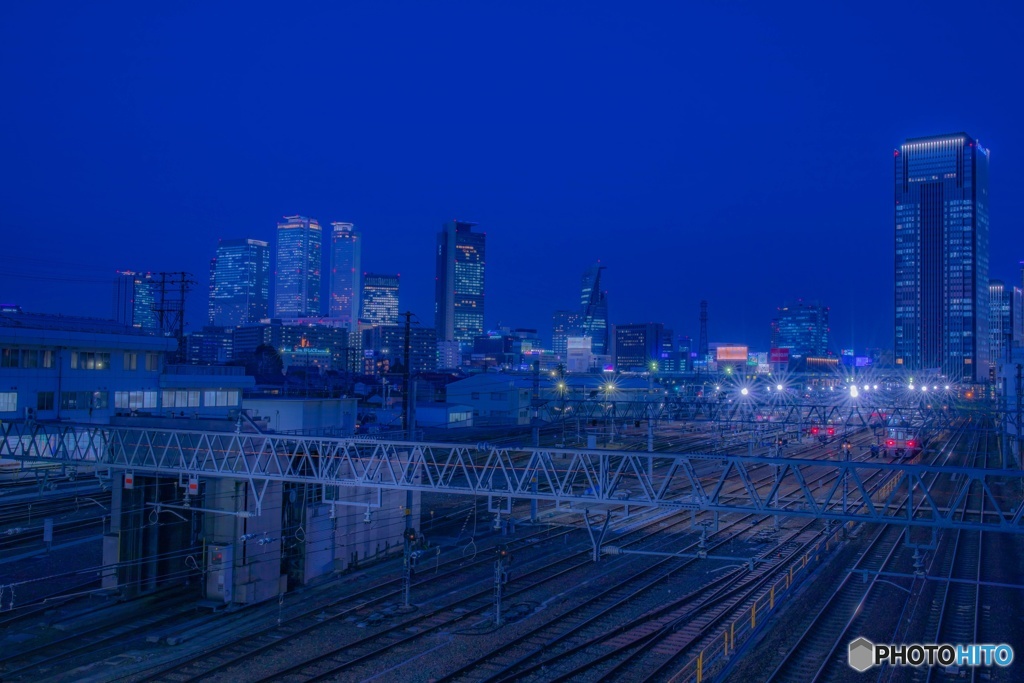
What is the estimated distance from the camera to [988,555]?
2094cm

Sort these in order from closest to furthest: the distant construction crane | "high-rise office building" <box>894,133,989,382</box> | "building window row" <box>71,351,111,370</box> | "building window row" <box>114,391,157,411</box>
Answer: "building window row" <box>71,351,111,370</box>
"building window row" <box>114,391,157,411</box>
"high-rise office building" <box>894,133,989,382</box>
the distant construction crane

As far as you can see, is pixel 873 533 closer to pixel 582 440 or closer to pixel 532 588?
pixel 532 588

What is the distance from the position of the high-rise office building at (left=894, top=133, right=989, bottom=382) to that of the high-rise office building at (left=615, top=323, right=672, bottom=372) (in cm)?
5669

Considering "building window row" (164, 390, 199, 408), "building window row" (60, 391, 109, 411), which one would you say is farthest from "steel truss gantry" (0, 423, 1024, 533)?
"building window row" (164, 390, 199, 408)

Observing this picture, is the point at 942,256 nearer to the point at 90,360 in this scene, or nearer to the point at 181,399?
the point at 181,399

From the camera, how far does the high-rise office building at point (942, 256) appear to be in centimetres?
11762

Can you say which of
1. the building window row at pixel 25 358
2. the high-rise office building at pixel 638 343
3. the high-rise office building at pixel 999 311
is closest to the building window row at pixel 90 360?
the building window row at pixel 25 358

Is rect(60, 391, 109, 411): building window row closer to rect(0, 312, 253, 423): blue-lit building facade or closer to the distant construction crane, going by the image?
rect(0, 312, 253, 423): blue-lit building facade

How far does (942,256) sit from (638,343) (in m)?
68.7

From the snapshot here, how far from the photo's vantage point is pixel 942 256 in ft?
394

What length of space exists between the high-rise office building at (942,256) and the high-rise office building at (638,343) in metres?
56.7

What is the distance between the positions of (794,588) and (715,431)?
29183 mm

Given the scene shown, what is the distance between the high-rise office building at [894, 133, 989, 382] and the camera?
118 metres

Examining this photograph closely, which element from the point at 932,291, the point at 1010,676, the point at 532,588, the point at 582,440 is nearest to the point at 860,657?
the point at 1010,676
